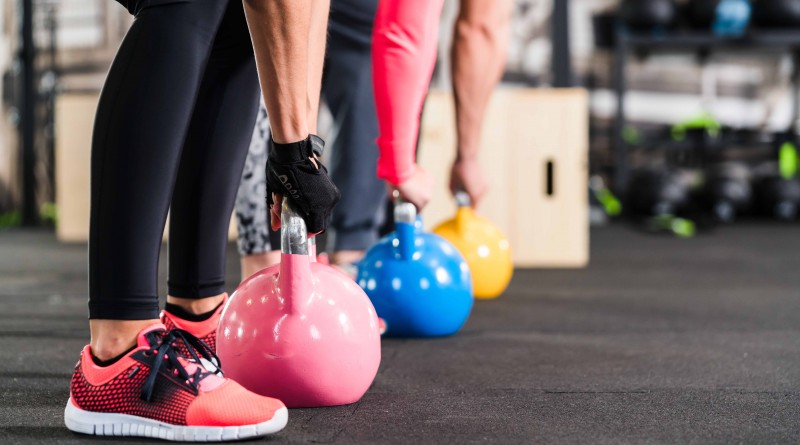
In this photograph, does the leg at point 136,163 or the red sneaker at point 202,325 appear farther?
the red sneaker at point 202,325

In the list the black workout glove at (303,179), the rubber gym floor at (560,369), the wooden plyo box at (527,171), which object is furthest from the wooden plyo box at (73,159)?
the black workout glove at (303,179)

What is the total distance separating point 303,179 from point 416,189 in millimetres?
563

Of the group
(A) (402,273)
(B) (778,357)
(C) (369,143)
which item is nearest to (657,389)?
(B) (778,357)

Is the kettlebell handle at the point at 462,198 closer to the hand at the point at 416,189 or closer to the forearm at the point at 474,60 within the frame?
the forearm at the point at 474,60

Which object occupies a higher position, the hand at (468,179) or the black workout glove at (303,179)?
the black workout glove at (303,179)

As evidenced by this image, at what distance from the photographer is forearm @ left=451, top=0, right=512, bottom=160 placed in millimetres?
1851

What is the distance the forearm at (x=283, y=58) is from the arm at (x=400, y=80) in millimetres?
528

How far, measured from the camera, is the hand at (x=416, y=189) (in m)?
1.44

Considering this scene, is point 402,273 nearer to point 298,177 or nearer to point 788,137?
point 298,177

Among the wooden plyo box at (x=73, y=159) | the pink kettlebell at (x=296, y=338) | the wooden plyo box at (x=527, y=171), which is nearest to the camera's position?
the pink kettlebell at (x=296, y=338)

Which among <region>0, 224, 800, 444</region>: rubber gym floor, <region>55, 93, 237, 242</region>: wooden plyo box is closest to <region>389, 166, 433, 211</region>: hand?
<region>0, 224, 800, 444</region>: rubber gym floor

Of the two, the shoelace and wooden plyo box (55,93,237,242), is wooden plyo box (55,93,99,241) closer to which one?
wooden plyo box (55,93,237,242)

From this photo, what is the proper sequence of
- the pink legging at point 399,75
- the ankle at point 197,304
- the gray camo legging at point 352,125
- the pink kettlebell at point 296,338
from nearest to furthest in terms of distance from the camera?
the pink kettlebell at point 296,338 < the ankle at point 197,304 < the pink legging at point 399,75 < the gray camo legging at point 352,125

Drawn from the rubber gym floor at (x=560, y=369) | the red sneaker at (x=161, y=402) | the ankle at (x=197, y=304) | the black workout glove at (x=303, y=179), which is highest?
the black workout glove at (x=303, y=179)
